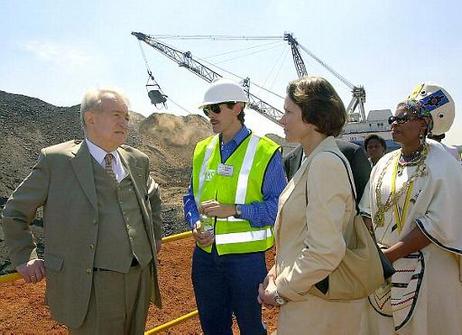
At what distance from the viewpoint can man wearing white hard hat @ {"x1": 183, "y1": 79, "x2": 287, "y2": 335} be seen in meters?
2.80

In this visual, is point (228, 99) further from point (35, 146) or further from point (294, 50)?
point (294, 50)

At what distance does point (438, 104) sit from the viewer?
8.67 ft

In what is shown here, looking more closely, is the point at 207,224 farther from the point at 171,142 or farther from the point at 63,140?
the point at 171,142

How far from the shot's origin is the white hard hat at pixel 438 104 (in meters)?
2.64

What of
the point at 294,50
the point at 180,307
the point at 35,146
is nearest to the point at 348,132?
the point at 294,50

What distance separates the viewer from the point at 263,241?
9.49 feet

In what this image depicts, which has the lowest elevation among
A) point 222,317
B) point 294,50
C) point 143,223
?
point 222,317

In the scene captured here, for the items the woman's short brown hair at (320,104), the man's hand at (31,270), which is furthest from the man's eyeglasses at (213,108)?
the man's hand at (31,270)

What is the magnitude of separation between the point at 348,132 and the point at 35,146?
23535mm

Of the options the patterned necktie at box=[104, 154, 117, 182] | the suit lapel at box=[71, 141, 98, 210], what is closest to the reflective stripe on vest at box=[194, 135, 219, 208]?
the patterned necktie at box=[104, 154, 117, 182]

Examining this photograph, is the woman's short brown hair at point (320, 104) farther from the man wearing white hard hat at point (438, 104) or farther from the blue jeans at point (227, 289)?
the blue jeans at point (227, 289)

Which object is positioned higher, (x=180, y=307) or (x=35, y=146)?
(x=35, y=146)

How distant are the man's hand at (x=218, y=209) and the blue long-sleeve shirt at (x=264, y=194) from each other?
7 cm

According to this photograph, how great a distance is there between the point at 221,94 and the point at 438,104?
4.28 feet
